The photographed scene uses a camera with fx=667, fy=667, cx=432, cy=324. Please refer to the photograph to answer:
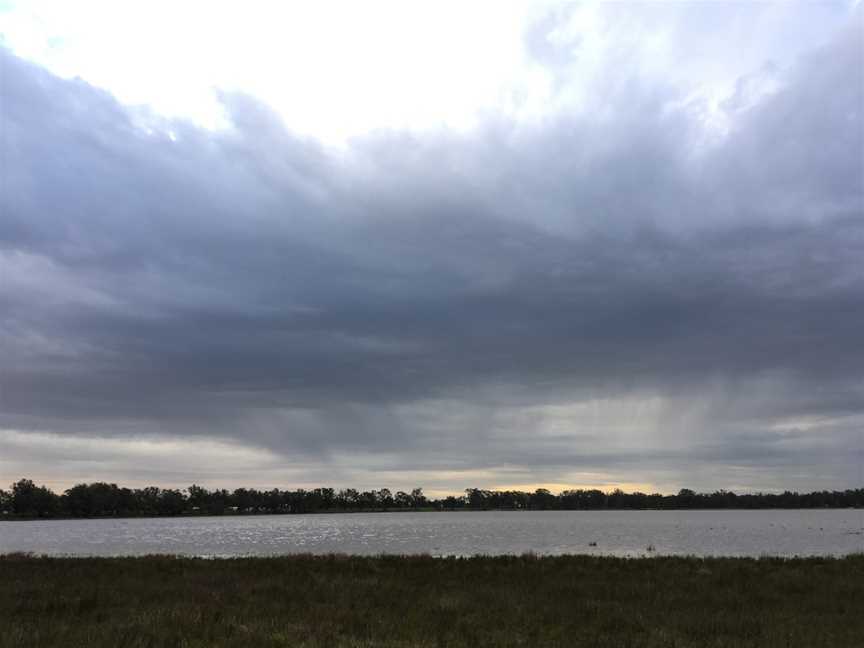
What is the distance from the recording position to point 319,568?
108ft

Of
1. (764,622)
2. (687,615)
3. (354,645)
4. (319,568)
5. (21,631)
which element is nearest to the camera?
(354,645)

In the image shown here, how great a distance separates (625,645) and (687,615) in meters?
5.45

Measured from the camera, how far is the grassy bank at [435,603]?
1553 cm

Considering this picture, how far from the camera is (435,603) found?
69.7 feet

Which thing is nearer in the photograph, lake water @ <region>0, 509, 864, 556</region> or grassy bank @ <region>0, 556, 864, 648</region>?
grassy bank @ <region>0, 556, 864, 648</region>

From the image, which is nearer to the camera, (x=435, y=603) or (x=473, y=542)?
(x=435, y=603)

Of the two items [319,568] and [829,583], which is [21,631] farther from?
[829,583]

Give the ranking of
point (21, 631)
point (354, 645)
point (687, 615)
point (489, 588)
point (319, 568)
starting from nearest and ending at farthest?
point (354, 645), point (21, 631), point (687, 615), point (489, 588), point (319, 568)

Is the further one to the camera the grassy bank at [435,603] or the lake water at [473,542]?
the lake water at [473,542]

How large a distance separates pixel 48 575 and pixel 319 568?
12142 mm

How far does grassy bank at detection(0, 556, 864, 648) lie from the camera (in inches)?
611

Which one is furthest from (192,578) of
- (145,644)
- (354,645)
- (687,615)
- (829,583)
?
(829,583)

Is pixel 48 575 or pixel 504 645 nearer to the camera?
pixel 504 645

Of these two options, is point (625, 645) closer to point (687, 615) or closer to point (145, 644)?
point (687, 615)
